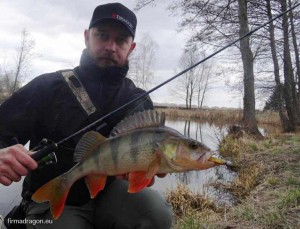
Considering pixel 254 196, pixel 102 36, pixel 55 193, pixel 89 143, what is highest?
pixel 102 36

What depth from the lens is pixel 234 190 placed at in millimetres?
6926

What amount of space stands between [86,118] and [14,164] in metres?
0.95

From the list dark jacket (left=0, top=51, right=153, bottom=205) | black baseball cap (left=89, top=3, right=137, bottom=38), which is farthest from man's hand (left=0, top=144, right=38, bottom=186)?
black baseball cap (left=89, top=3, right=137, bottom=38)

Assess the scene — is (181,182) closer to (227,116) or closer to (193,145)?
(193,145)

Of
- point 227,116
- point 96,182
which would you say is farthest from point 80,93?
point 227,116

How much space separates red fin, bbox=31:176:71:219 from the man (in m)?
0.32

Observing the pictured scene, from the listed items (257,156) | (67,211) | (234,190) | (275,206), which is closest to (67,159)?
(67,211)

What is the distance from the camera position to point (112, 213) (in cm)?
296

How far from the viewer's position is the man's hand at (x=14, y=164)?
2.14 metres

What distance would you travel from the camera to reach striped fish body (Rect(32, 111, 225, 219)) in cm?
217

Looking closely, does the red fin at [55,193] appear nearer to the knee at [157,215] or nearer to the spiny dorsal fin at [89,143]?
the spiny dorsal fin at [89,143]

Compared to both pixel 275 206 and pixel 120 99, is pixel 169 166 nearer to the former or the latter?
pixel 120 99

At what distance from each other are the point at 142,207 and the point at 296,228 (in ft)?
5.55

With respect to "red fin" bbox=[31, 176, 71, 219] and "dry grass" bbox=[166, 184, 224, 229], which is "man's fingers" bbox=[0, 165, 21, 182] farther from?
"dry grass" bbox=[166, 184, 224, 229]
